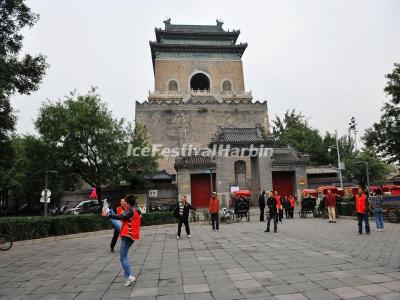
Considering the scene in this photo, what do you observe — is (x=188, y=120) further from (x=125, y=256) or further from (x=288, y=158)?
(x=125, y=256)

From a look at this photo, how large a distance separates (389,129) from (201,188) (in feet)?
46.3

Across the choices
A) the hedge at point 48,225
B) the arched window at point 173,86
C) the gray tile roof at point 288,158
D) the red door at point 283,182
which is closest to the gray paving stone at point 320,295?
the hedge at point 48,225

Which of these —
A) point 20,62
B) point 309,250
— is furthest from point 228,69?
point 309,250

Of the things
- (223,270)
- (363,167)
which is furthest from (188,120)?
(223,270)

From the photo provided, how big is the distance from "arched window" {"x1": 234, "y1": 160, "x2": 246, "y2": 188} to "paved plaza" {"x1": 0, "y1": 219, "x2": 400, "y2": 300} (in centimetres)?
1530

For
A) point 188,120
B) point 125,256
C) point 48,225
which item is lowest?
point 125,256

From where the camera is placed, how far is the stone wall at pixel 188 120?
3859cm

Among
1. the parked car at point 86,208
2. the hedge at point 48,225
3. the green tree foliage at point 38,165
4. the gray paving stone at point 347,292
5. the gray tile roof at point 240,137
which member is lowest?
the gray paving stone at point 347,292

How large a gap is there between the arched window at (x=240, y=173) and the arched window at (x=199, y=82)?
21828mm

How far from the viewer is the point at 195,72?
45031 millimetres

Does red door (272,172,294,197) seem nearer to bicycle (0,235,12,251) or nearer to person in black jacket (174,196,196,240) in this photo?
person in black jacket (174,196,196,240)

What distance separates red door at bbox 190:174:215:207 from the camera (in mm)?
26656

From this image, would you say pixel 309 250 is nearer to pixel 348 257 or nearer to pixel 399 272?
pixel 348 257

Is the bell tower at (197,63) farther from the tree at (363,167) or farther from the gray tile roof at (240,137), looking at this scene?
the gray tile roof at (240,137)
